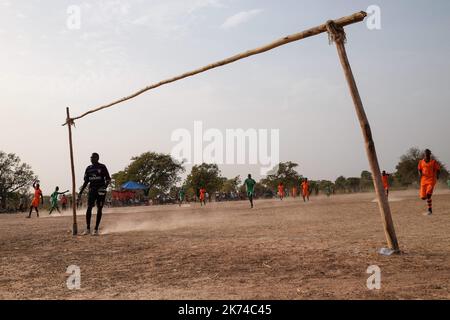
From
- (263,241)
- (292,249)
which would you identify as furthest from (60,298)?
(263,241)

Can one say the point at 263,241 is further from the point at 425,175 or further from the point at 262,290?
the point at 425,175

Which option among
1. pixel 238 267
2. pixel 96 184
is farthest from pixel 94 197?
pixel 238 267

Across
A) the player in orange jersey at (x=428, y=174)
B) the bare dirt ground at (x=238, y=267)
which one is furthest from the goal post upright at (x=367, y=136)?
the player in orange jersey at (x=428, y=174)

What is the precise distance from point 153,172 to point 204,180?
1023 centimetres

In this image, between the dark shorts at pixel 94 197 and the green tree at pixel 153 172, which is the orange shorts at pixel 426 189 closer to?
the dark shorts at pixel 94 197

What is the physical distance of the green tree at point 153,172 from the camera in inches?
2867

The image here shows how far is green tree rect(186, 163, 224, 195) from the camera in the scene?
74750mm

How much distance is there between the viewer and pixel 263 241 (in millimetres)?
6848

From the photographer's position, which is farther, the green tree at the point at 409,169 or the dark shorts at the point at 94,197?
the green tree at the point at 409,169

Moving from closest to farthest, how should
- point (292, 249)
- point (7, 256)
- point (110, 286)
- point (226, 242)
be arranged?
point (110, 286) < point (292, 249) < point (7, 256) < point (226, 242)

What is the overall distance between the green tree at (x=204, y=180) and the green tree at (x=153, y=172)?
3.85 meters

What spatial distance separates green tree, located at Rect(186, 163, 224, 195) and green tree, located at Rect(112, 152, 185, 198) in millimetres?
3848

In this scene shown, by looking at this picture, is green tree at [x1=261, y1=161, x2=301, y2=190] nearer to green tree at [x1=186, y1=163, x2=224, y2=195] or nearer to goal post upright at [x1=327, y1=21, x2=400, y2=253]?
green tree at [x1=186, y1=163, x2=224, y2=195]
